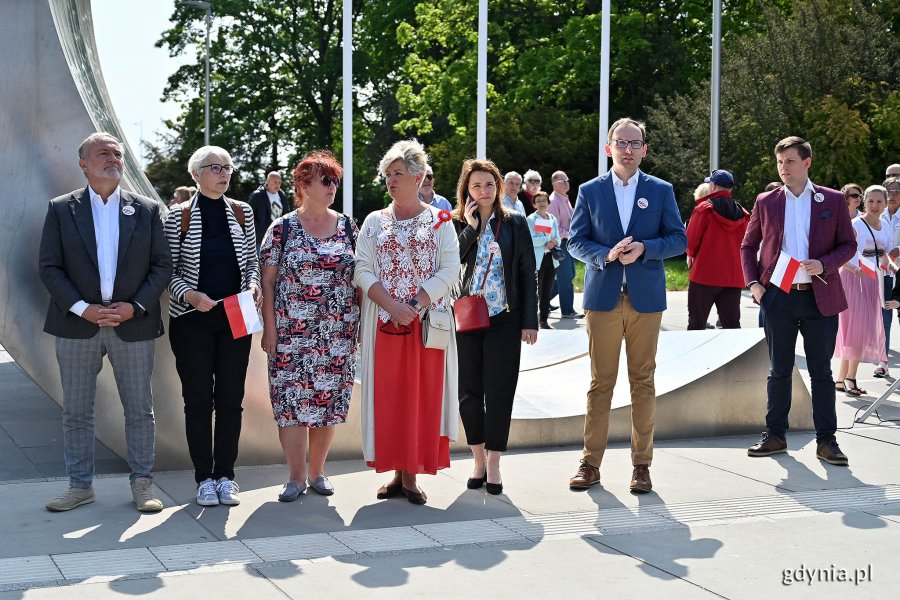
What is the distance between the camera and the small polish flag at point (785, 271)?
279 inches

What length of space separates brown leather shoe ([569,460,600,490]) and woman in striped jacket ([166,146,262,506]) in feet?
6.02

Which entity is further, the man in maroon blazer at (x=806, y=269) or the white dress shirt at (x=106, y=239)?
the man in maroon blazer at (x=806, y=269)

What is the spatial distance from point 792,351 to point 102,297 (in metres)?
Result: 4.18

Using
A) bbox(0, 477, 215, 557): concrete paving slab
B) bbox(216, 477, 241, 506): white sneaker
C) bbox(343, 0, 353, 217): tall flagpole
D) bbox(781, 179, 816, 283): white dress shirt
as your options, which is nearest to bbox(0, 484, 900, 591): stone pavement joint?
bbox(0, 477, 215, 557): concrete paving slab

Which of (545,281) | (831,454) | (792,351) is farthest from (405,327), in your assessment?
(545,281)

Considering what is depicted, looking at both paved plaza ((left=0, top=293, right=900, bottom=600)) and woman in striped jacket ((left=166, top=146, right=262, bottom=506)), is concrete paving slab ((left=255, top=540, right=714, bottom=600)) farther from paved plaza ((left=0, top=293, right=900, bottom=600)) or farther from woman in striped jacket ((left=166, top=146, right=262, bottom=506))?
woman in striped jacket ((left=166, top=146, right=262, bottom=506))

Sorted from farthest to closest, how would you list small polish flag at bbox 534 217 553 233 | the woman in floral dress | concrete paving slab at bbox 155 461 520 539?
small polish flag at bbox 534 217 553 233, the woman in floral dress, concrete paving slab at bbox 155 461 520 539

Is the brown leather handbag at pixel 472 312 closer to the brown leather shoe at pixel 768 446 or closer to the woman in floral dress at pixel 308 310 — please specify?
the woman in floral dress at pixel 308 310

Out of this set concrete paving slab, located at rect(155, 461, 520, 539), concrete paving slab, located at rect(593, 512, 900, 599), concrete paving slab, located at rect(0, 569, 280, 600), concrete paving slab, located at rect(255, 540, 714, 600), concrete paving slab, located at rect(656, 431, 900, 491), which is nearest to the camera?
concrete paving slab, located at rect(0, 569, 280, 600)

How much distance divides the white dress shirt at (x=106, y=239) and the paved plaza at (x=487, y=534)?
114cm

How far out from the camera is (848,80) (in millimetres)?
25703

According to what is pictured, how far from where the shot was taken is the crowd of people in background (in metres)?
5.89

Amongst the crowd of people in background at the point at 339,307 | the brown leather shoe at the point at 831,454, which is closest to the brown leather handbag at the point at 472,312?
the crowd of people in background at the point at 339,307

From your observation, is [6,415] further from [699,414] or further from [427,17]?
[427,17]
